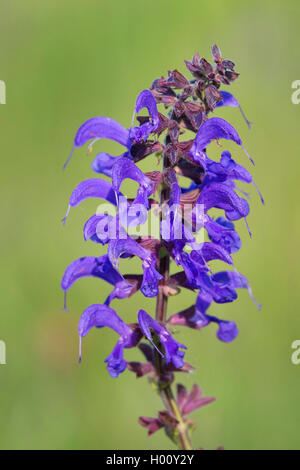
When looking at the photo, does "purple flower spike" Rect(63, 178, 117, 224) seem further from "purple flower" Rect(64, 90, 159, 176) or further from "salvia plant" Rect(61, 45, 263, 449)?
"purple flower" Rect(64, 90, 159, 176)

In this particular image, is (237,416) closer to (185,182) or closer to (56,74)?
(185,182)

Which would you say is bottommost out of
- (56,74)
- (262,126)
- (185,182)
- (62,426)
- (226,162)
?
(62,426)

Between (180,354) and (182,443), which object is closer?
(180,354)

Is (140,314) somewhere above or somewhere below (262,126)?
below

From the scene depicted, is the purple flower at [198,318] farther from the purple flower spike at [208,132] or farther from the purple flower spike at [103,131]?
the purple flower spike at [103,131]

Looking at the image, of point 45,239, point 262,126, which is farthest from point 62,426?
point 262,126

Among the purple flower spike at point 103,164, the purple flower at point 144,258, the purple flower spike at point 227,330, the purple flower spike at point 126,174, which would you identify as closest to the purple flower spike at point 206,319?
the purple flower spike at point 227,330

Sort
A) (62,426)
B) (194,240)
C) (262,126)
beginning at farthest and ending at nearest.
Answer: (262,126) < (62,426) < (194,240)
